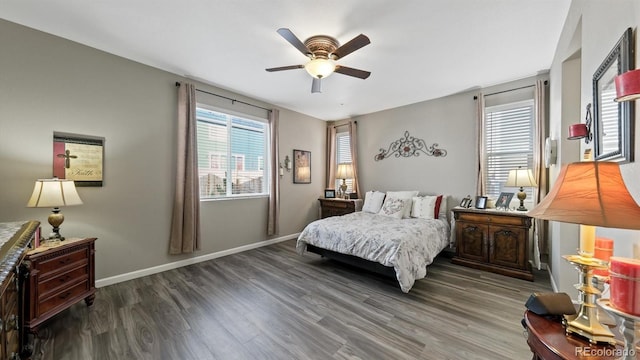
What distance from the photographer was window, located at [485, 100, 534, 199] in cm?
344

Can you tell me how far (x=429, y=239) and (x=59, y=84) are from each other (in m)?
4.60

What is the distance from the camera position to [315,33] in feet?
7.71

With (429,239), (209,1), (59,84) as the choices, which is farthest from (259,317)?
(59,84)

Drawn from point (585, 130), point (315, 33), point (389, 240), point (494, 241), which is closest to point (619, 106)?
point (585, 130)

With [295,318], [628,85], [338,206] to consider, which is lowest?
[295,318]

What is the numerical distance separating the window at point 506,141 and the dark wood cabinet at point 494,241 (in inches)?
26.5

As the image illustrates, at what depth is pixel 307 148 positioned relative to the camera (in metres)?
5.32

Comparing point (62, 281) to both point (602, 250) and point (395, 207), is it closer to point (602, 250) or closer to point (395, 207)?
point (602, 250)

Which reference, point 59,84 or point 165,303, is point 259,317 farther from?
point 59,84

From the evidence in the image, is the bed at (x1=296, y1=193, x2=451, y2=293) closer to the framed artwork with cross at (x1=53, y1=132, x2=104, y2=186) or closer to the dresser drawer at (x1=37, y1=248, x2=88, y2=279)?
the dresser drawer at (x1=37, y1=248, x2=88, y2=279)

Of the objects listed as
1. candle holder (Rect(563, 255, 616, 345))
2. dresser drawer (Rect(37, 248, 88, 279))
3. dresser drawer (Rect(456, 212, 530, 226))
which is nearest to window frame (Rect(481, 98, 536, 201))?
dresser drawer (Rect(456, 212, 530, 226))

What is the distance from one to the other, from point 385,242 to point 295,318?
1.25 meters

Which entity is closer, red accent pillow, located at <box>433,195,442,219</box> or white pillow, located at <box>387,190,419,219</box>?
red accent pillow, located at <box>433,195,442,219</box>

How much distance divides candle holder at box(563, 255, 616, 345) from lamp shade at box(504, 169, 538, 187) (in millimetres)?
2609
